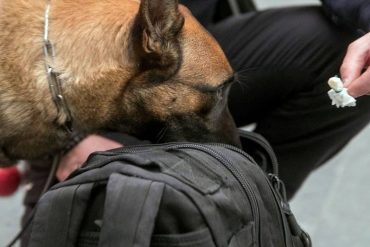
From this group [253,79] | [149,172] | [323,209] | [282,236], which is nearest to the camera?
[149,172]

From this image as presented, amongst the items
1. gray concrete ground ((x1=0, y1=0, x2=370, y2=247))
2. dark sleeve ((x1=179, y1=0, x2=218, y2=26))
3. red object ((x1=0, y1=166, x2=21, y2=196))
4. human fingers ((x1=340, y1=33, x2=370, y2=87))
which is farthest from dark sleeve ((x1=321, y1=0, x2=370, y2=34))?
red object ((x1=0, y1=166, x2=21, y2=196))

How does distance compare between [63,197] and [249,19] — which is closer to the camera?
[63,197]

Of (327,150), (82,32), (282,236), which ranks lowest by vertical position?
(327,150)

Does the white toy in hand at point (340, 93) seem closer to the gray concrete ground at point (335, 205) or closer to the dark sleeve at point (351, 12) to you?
the dark sleeve at point (351, 12)

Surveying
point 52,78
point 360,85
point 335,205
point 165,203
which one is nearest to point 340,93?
point 360,85

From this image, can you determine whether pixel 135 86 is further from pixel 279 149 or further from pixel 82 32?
pixel 279 149

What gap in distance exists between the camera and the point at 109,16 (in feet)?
3.90

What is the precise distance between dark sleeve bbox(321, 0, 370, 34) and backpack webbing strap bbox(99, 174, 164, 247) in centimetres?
68

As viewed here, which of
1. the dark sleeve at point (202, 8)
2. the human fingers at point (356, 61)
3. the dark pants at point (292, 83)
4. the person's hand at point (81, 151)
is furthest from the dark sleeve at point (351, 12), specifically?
the person's hand at point (81, 151)

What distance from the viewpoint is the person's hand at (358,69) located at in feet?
3.57

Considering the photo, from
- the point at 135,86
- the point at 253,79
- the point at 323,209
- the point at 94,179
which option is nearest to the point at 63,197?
the point at 94,179

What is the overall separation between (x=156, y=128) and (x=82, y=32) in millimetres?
234

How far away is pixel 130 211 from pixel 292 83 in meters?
0.74

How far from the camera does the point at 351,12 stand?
4.53 ft
